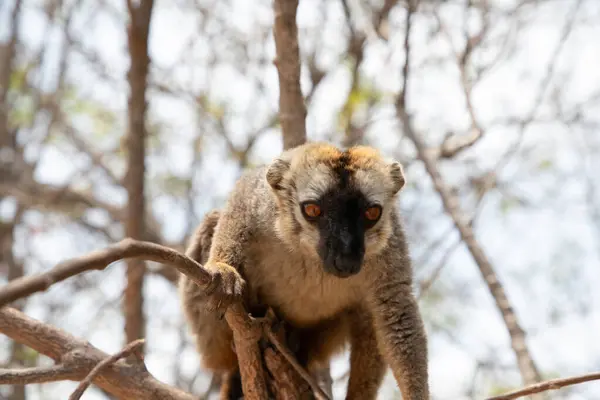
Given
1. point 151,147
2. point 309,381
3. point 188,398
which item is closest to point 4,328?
point 188,398

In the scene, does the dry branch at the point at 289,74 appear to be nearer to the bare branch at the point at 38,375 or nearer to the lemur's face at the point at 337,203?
the lemur's face at the point at 337,203

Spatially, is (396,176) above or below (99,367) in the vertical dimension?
above

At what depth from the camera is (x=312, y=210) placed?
12.3 feet

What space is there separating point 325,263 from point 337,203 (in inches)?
13.7

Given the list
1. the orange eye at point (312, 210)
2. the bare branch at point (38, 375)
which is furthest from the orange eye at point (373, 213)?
the bare branch at point (38, 375)

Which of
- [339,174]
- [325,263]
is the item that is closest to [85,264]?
[325,263]

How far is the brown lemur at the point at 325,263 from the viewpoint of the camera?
3.71 meters

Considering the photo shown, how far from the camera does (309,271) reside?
408 centimetres

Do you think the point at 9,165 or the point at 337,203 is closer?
the point at 337,203

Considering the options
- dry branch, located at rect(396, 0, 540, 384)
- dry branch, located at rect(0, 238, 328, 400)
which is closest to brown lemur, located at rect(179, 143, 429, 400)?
dry branch, located at rect(0, 238, 328, 400)

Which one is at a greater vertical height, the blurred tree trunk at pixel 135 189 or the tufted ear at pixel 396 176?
the blurred tree trunk at pixel 135 189

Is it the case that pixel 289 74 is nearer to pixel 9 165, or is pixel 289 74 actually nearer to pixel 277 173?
pixel 277 173

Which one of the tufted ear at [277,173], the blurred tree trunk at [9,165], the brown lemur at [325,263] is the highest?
the blurred tree trunk at [9,165]

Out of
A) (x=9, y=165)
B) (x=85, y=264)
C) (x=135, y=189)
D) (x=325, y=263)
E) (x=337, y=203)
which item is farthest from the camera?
(x=9, y=165)
